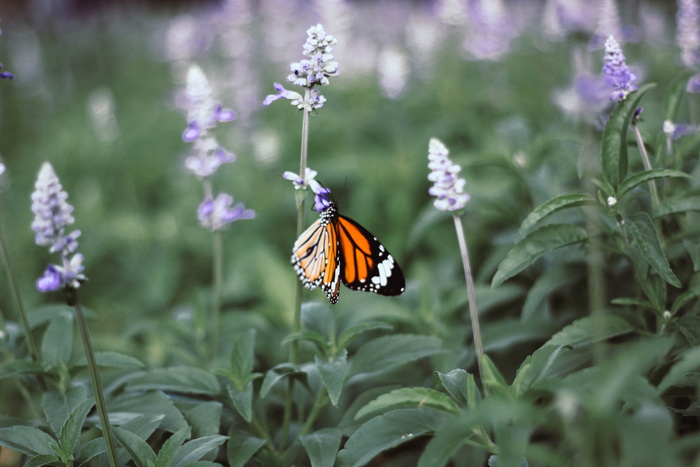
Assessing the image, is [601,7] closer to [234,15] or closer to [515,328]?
[515,328]

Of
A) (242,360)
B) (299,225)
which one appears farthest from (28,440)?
(299,225)

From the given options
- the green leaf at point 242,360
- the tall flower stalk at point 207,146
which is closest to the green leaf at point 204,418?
the green leaf at point 242,360

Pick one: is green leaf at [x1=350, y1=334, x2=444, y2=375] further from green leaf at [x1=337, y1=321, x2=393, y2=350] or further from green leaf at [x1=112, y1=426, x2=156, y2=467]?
green leaf at [x1=112, y1=426, x2=156, y2=467]

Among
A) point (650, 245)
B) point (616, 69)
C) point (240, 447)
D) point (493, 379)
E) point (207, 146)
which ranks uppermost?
point (616, 69)

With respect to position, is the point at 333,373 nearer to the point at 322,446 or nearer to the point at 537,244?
the point at 322,446

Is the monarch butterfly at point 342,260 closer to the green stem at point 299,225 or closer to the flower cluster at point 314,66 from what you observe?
the green stem at point 299,225

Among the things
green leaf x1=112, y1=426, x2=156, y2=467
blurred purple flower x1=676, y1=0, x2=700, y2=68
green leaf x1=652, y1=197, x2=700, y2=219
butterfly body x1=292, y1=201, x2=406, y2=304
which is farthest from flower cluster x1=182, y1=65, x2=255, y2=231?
blurred purple flower x1=676, y1=0, x2=700, y2=68
